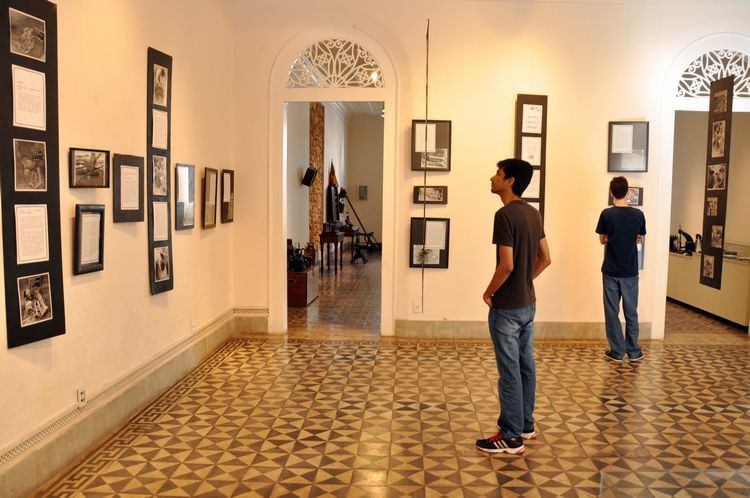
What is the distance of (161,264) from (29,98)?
2.03 m

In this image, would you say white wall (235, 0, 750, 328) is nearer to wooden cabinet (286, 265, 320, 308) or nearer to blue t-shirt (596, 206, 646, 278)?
blue t-shirt (596, 206, 646, 278)

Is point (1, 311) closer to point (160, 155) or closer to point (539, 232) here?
point (160, 155)

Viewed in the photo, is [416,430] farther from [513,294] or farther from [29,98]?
[29,98]

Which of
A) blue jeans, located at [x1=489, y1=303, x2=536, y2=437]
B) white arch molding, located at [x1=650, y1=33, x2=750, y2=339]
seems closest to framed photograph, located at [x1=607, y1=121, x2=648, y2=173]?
white arch molding, located at [x1=650, y1=33, x2=750, y2=339]

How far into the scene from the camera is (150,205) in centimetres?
505

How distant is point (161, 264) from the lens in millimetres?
5273

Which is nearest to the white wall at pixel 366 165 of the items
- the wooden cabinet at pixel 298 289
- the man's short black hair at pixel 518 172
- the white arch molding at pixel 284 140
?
the wooden cabinet at pixel 298 289

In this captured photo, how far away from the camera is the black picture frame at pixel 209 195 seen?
6.35 m

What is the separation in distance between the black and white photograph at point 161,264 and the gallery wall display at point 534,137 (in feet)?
12.9

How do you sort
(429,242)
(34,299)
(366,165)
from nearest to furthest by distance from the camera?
(34,299)
(429,242)
(366,165)

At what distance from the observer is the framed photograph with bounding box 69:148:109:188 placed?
3.94 meters

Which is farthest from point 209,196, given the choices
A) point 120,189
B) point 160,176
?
point 120,189

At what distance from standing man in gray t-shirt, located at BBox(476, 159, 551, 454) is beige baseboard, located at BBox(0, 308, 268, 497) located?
248 centimetres

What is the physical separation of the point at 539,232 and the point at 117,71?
3.03 m
